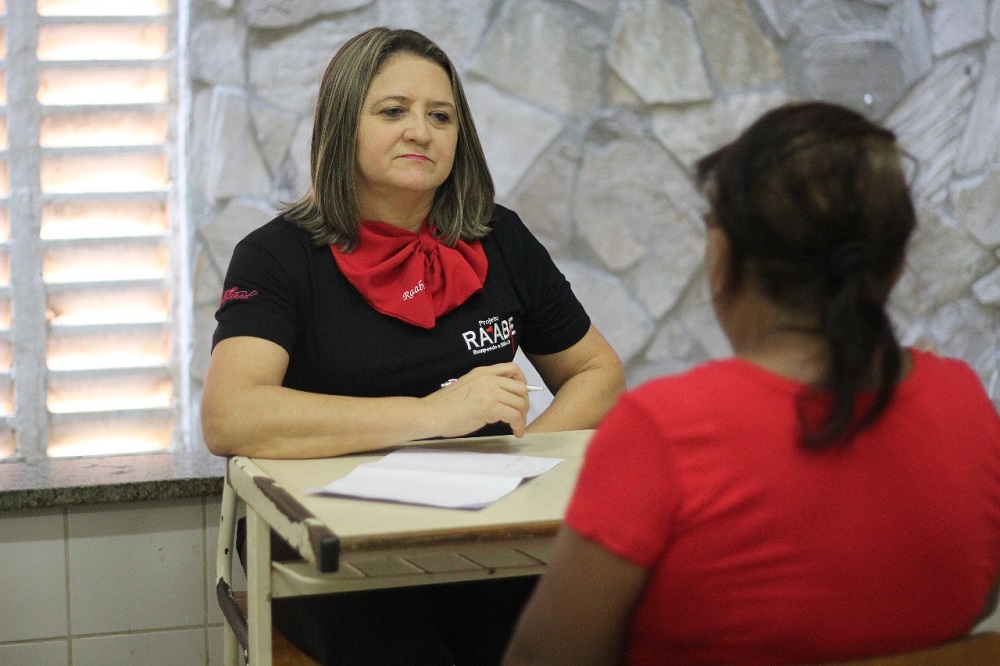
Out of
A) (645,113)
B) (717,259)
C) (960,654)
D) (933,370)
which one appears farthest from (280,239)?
(645,113)

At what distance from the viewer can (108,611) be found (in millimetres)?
1901

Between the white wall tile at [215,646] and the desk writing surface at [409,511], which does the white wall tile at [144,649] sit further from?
the desk writing surface at [409,511]

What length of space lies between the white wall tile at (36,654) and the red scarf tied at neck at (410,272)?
33.3 inches

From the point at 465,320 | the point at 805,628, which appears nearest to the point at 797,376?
the point at 805,628

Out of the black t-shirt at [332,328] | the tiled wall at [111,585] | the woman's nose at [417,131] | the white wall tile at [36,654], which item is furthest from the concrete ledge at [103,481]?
the woman's nose at [417,131]

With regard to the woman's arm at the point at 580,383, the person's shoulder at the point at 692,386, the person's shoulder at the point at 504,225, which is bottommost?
the woman's arm at the point at 580,383

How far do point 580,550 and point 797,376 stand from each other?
204 millimetres

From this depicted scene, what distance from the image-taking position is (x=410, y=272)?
5.68 ft

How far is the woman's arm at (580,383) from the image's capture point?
1.81 metres

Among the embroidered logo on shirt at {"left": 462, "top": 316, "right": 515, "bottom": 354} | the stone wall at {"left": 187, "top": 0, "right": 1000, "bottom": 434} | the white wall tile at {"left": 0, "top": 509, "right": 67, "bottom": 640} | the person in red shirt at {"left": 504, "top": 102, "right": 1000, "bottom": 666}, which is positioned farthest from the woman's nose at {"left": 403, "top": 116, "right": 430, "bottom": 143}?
the stone wall at {"left": 187, "top": 0, "right": 1000, "bottom": 434}

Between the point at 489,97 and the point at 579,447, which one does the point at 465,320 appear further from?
the point at 489,97

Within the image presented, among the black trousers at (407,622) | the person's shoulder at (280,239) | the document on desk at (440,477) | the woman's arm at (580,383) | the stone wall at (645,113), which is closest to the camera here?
the document on desk at (440,477)

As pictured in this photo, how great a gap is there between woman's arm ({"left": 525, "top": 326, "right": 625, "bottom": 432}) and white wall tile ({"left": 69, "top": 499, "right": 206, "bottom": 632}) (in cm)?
66

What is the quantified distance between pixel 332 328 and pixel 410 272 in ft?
0.53
